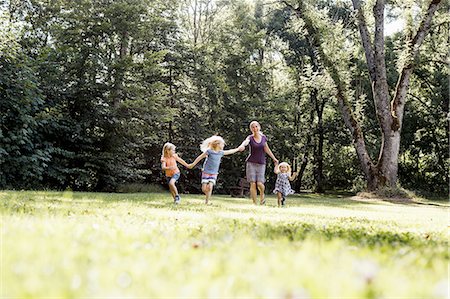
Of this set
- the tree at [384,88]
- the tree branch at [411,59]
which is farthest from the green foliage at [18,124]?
the tree branch at [411,59]

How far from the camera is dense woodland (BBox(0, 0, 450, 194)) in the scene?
18109mm

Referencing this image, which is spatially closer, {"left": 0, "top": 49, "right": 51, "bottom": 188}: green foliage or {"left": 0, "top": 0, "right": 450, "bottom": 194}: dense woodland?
{"left": 0, "top": 49, "right": 51, "bottom": 188}: green foliage

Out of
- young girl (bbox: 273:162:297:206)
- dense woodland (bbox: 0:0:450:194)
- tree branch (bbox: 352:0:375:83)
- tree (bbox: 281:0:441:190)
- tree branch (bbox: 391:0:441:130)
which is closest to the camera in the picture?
young girl (bbox: 273:162:297:206)

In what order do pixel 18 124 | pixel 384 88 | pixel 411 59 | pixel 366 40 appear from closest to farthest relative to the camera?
1. pixel 18 124
2. pixel 411 59
3. pixel 384 88
4. pixel 366 40

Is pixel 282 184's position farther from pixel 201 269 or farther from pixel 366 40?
pixel 366 40

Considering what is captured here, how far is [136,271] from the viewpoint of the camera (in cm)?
205

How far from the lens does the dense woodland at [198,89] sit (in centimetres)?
1811

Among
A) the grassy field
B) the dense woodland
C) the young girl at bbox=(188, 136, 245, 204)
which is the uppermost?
the dense woodland

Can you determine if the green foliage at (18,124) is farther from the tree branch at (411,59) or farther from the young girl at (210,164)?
the tree branch at (411,59)

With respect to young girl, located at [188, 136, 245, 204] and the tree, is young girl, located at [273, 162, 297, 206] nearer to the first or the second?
young girl, located at [188, 136, 245, 204]

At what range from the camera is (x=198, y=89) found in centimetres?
2584

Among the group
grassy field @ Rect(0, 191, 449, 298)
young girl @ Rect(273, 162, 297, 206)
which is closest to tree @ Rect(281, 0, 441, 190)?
young girl @ Rect(273, 162, 297, 206)

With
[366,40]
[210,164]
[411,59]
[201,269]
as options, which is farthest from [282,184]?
[366,40]

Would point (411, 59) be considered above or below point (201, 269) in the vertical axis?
above
